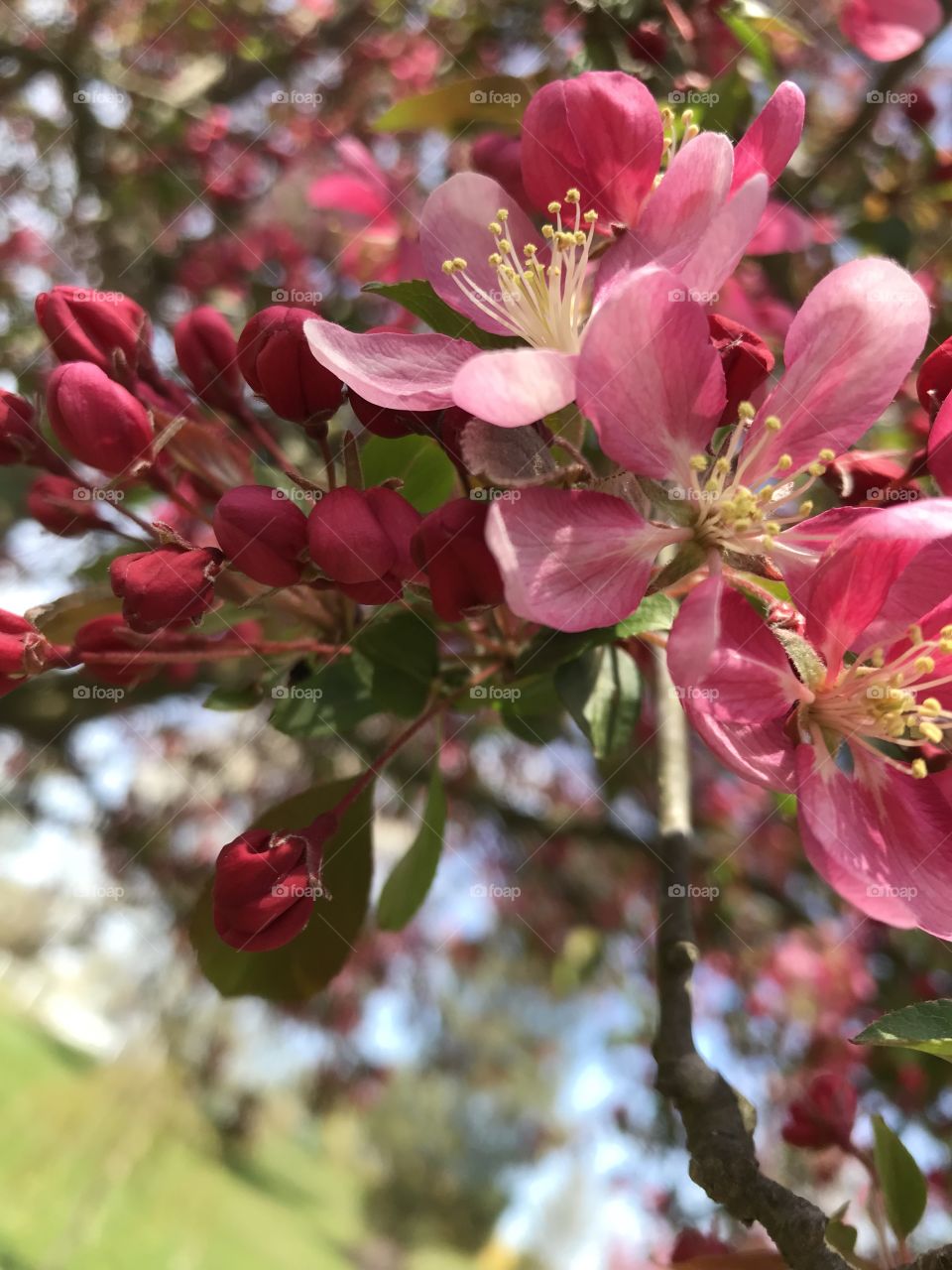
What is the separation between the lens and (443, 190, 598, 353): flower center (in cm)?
79

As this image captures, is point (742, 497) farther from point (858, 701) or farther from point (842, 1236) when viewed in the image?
point (842, 1236)

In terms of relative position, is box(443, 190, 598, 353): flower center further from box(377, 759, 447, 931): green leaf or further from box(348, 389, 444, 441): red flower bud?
box(377, 759, 447, 931): green leaf

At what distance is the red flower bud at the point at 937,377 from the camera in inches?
28.8

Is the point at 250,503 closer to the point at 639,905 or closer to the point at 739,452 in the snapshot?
the point at 739,452

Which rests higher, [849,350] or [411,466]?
[849,350]

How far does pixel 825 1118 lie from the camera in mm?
1185

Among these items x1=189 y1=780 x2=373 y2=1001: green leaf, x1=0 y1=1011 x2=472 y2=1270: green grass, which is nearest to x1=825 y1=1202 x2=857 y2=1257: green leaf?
x1=189 y1=780 x2=373 y2=1001: green leaf

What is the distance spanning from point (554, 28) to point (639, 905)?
9.61ft

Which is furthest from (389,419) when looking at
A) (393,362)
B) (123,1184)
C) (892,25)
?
(123,1184)

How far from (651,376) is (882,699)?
0.97ft

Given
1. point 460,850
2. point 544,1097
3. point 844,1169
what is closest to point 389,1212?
point 544,1097

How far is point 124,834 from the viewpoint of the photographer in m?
3.57

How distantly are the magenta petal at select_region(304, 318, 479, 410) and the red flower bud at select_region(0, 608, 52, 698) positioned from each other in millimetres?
343

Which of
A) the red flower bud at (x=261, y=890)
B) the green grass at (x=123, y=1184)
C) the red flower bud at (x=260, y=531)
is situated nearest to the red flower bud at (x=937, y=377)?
the red flower bud at (x=260, y=531)
